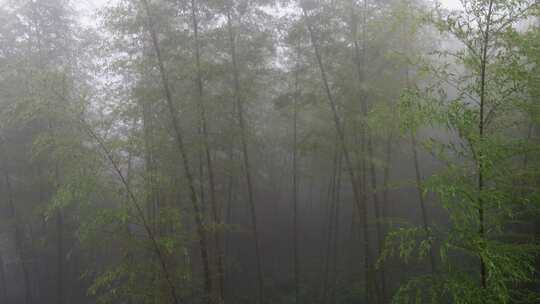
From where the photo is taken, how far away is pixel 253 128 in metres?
7.71

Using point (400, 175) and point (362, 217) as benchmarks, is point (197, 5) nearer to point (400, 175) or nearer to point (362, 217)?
point (362, 217)

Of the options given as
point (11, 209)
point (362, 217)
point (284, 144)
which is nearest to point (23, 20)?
point (11, 209)

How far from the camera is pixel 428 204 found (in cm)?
1277

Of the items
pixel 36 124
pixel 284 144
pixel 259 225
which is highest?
pixel 36 124

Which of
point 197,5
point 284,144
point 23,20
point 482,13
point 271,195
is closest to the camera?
point 482,13

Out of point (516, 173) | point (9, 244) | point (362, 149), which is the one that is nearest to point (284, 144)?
point (362, 149)

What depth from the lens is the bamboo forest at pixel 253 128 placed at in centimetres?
312

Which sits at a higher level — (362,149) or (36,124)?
(36,124)

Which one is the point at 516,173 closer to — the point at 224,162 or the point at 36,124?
the point at 224,162

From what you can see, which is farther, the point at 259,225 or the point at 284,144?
the point at 259,225

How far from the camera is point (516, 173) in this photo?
11.1 feet

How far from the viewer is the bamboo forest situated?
312cm

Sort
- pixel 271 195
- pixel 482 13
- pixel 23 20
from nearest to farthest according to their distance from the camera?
pixel 482 13 < pixel 23 20 < pixel 271 195

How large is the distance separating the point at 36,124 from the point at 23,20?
230 centimetres
